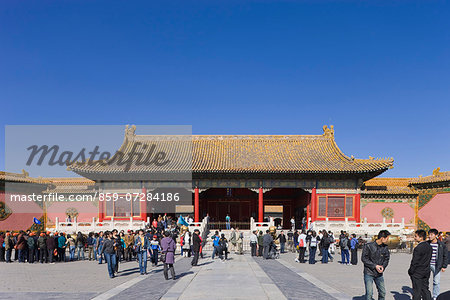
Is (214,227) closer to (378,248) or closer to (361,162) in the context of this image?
(361,162)

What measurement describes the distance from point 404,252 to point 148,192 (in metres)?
19.1

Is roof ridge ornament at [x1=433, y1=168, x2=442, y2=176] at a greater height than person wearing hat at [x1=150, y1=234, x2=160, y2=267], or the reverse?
roof ridge ornament at [x1=433, y1=168, x2=442, y2=176]

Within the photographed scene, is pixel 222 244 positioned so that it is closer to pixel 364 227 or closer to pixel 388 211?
pixel 364 227

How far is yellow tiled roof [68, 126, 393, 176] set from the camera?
2920 cm

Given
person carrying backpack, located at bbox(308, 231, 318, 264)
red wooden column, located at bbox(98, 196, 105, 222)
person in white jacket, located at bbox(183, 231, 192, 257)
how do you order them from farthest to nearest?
red wooden column, located at bbox(98, 196, 105, 222), person in white jacket, located at bbox(183, 231, 192, 257), person carrying backpack, located at bbox(308, 231, 318, 264)

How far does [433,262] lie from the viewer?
8.51 meters

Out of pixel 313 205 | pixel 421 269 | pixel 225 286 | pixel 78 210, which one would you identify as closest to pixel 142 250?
pixel 225 286

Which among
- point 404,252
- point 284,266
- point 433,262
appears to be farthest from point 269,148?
point 433,262

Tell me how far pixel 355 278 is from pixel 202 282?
5.25 metres

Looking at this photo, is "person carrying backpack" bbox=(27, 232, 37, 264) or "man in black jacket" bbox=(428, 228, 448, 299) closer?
"man in black jacket" bbox=(428, 228, 448, 299)

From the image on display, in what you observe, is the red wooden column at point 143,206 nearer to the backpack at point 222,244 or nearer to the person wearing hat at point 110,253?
the backpack at point 222,244

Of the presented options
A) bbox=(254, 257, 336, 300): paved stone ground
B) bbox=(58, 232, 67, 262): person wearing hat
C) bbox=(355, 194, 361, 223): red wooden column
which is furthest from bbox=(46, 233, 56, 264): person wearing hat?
bbox=(355, 194, 361, 223): red wooden column

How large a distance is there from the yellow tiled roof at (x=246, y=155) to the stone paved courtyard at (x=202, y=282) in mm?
13984

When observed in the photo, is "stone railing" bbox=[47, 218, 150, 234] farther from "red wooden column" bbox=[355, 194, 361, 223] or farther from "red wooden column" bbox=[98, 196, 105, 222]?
"red wooden column" bbox=[355, 194, 361, 223]
